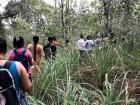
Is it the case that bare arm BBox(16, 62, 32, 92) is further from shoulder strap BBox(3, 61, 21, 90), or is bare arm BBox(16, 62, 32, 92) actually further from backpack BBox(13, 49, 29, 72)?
backpack BBox(13, 49, 29, 72)

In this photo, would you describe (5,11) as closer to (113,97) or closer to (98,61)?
(98,61)

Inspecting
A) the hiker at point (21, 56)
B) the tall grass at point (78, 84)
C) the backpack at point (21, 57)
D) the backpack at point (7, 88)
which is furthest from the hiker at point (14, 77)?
the backpack at point (21, 57)

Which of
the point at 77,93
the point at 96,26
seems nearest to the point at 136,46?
the point at 77,93

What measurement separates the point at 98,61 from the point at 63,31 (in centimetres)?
1313

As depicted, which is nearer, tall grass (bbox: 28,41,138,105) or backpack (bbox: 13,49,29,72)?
tall grass (bbox: 28,41,138,105)

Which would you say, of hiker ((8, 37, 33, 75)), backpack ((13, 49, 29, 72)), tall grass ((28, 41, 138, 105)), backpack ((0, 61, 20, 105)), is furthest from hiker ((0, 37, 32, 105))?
backpack ((13, 49, 29, 72))

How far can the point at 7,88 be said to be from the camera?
4.47 m

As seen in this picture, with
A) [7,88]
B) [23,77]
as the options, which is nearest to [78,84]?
[23,77]

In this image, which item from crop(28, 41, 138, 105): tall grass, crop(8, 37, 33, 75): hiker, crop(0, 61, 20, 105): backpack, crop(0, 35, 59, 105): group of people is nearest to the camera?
crop(0, 61, 20, 105): backpack

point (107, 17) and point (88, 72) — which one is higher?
point (107, 17)

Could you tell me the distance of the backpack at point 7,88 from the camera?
4.43 meters

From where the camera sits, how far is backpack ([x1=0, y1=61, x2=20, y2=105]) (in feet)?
14.5

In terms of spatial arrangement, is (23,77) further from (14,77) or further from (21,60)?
(21,60)

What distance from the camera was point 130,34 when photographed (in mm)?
11672
